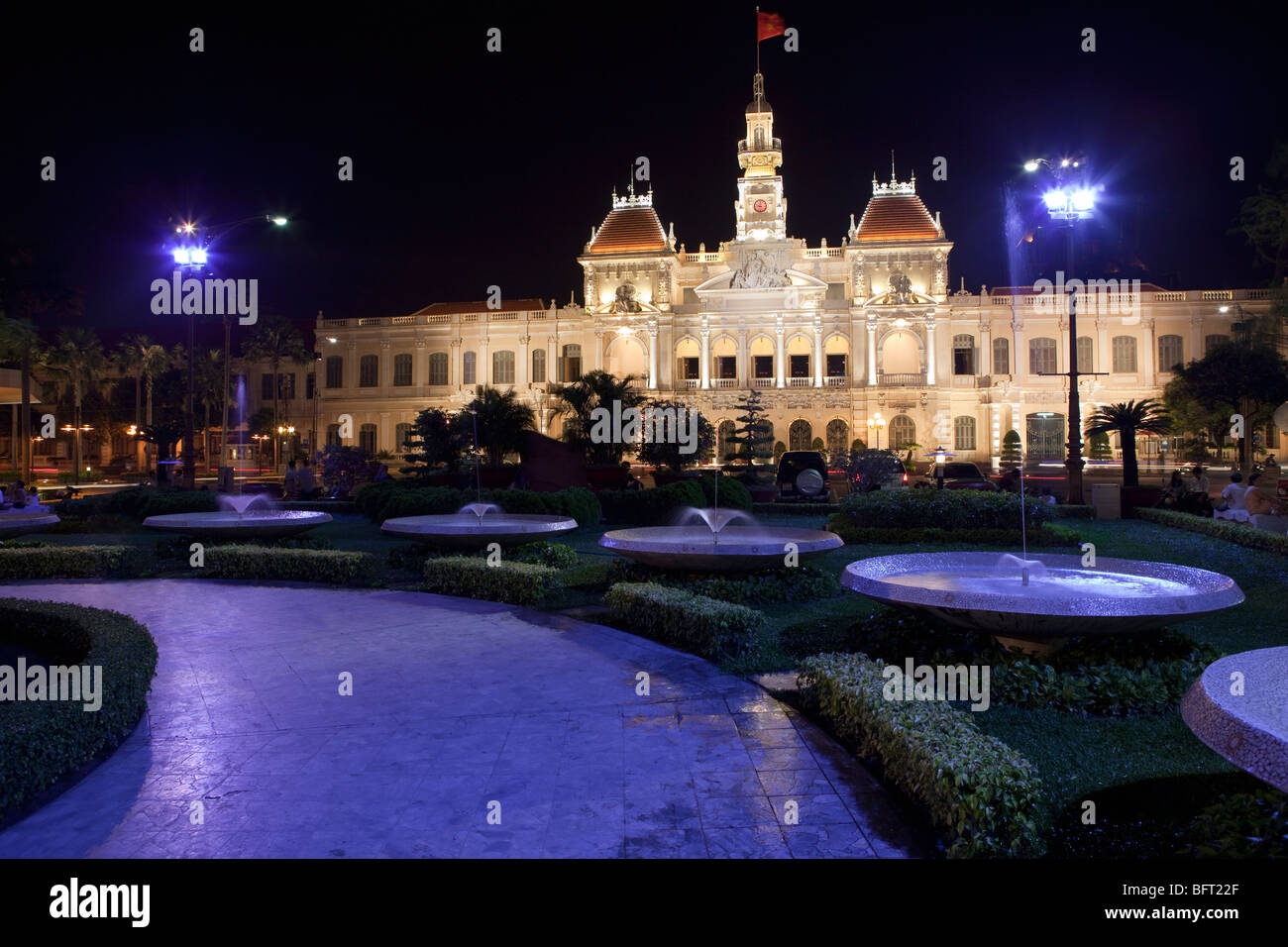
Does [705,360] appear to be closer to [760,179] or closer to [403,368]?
[760,179]

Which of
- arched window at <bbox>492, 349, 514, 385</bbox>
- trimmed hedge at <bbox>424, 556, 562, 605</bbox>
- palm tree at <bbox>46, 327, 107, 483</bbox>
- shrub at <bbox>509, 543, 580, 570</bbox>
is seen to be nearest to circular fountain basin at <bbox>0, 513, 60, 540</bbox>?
trimmed hedge at <bbox>424, 556, 562, 605</bbox>

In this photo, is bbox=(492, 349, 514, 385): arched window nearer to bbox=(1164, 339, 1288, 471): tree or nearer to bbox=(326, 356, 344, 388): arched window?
bbox=(326, 356, 344, 388): arched window

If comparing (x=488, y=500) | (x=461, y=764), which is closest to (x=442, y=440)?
(x=488, y=500)

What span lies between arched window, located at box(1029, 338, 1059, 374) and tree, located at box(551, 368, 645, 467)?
112ft

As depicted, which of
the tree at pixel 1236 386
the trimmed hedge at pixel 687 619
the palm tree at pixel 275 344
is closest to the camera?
the trimmed hedge at pixel 687 619

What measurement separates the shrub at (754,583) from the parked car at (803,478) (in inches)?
523

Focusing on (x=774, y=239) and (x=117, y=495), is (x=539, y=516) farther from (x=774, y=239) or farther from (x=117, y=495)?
(x=774, y=239)

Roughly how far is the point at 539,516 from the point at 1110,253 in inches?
1613

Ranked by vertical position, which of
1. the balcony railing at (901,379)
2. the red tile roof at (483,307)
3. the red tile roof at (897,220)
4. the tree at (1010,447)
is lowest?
the tree at (1010,447)

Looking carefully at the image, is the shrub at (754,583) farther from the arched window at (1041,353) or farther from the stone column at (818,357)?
the arched window at (1041,353)

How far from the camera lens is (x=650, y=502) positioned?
17.1m

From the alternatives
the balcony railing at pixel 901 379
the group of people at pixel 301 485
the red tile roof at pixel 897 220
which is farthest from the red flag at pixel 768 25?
the group of people at pixel 301 485

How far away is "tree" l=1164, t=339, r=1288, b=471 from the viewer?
3406cm

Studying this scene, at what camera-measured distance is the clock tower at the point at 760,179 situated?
166 feet
